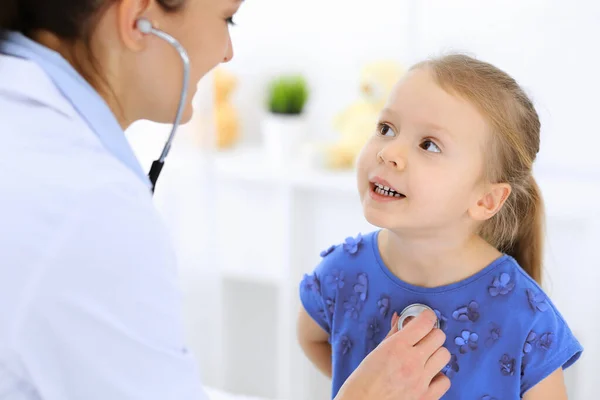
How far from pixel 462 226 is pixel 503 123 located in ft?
0.61

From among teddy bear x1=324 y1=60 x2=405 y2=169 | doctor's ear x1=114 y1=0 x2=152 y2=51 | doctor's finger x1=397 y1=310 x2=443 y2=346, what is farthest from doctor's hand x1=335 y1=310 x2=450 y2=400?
teddy bear x1=324 y1=60 x2=405 y2=169

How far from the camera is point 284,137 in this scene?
8.73 ft

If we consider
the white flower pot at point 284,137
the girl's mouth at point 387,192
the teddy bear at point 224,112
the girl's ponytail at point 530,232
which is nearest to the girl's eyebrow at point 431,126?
the girl's mouth at point 387,192

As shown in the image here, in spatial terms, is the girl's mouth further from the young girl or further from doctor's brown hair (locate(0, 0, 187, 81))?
doctor's brown hair (locate(0, 0, 187, 81))

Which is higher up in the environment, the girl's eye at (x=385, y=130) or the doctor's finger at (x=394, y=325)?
the girl's eye at (x=385, y=130)

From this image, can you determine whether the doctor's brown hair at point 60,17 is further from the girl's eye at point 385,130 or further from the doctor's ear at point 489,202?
the doctor's ear at point 489,202

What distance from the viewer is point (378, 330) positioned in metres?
1.33

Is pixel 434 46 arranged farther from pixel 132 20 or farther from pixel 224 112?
pixel 132 20

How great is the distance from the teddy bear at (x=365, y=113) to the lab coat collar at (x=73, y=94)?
1507mm

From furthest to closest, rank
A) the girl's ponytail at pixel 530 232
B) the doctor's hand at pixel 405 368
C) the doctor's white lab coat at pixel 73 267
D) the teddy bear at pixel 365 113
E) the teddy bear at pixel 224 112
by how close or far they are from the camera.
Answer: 1. the teddy bear at pixel 224 112
2. the teddy bear at pixel 365 113
3. the girl's ponytail at pixel 530 232
4. the doctor's hand at pixel 405 368
5. the doctor's white lab coat at pixel 73 267

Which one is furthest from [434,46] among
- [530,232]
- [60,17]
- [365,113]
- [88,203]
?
[88,203]

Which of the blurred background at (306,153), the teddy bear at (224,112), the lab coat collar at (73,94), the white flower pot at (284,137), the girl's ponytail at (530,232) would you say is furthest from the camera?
the teddy bear at (224,112)

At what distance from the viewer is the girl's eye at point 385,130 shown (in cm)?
126

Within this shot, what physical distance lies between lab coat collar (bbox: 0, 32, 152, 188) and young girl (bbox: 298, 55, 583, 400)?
0.41 m
